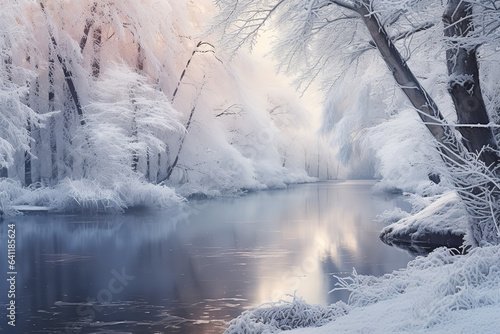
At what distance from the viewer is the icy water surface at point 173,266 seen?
5.81 meters

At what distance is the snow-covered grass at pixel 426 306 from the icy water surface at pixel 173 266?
48.0 inches

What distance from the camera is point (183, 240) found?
37.9 feet

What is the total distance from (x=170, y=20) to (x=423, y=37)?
56.5 feet

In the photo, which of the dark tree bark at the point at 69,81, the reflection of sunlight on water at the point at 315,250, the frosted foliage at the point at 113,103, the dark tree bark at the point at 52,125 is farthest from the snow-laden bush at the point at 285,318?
the dark tree bark at the point at 52,125

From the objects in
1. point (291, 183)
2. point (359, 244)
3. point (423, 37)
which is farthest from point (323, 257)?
point (291, 183)

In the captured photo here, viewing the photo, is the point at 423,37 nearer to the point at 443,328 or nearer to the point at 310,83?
the point at 310,83

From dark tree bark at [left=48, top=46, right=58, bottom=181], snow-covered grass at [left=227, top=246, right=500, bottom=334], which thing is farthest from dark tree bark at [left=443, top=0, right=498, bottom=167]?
dark tree bark at [left=48, top=46, right=58, bottom=181]

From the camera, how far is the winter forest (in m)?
4.91

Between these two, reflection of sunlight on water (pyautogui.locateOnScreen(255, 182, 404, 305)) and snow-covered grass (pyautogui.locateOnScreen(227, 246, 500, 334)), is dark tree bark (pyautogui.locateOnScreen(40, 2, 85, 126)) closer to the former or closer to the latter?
reflection of sunlight on water (pyautogui.locateOnScreen(255, 182, 404, 305))

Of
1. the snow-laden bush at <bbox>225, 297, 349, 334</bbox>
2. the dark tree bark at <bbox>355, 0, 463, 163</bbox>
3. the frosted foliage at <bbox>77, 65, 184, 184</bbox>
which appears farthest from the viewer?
the frosted foliage at <bbox>77, 65, 184, 184</bbox>

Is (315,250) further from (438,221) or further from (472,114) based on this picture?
(472,114)

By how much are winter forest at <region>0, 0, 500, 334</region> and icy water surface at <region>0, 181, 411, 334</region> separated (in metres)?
0.33

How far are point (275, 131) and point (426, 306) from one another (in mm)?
34448

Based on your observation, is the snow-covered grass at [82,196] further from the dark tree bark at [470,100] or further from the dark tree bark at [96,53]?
the dark tree bark at [470,100]
